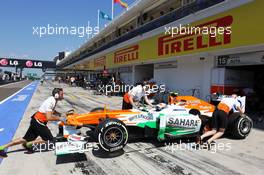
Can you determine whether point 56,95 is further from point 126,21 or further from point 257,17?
point 126,21

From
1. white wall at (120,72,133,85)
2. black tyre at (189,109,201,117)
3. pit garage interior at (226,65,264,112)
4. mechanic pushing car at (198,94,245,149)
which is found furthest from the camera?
white wall at (120,72,133,85)

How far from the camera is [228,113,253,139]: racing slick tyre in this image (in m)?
6.73

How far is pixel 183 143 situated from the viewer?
642 cm

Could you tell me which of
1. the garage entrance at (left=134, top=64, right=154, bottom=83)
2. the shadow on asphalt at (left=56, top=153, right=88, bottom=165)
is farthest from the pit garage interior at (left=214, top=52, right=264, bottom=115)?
the garage entrance at (left=134, top=64, right=154, bottom=83)

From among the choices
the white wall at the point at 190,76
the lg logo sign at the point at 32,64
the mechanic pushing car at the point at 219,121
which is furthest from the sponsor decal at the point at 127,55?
the lg logo sign at the point at 32,64

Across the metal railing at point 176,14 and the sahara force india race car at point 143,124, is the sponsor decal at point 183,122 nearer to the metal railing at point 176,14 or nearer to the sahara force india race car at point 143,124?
the sahara force india race car at point 143,124

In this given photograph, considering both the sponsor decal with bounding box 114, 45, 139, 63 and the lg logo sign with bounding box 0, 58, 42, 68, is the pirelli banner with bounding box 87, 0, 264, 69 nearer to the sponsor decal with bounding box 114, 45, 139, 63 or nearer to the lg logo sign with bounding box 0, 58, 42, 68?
the sponsor decal with bounding box 114, 45, 139, 63

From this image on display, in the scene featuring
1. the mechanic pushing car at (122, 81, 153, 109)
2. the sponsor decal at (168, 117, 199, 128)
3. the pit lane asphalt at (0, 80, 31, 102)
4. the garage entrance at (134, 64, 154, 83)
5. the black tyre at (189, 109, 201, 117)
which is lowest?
the pit lane asphalt at (0, 80, 31, 102)

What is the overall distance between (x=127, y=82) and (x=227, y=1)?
16.1 m

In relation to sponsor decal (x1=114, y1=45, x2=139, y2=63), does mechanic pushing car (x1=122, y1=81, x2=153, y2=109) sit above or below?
below

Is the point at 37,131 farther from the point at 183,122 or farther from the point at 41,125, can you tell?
the point at 183,122

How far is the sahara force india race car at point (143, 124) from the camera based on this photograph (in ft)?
17.4

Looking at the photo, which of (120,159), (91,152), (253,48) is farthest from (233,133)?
(253,48)

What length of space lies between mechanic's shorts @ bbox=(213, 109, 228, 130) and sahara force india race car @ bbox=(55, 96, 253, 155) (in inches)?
9.1
